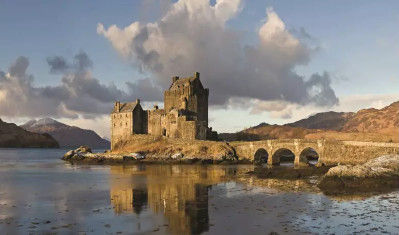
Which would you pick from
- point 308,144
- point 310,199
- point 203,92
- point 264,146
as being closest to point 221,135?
point 203,92

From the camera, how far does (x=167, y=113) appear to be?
247 ft

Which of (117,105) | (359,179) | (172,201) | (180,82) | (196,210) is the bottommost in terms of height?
(196,210)

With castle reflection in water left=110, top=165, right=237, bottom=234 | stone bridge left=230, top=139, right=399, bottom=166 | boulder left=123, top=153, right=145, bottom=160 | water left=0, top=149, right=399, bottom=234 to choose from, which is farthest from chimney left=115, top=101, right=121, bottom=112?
water left=0, top=149, right=399, bottom=234

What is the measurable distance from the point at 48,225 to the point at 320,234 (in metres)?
11.4

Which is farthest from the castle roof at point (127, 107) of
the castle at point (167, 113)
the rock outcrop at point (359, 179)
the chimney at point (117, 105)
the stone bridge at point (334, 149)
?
the rock outcrop at point (359, 179)

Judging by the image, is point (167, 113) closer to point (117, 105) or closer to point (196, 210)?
point (117, 105)

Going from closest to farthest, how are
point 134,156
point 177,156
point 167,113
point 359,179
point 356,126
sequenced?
point 359,179 < point 177,156 < point 134,156 < point 167,113 < point 356,126

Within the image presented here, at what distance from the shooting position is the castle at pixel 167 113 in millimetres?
73562

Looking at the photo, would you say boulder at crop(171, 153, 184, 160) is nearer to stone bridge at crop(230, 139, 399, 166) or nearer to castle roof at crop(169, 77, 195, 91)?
stone bridge at crop(230, 139, 399, 166)

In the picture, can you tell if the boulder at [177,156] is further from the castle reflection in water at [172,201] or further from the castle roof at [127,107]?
the castle reflection in water at [172,201]

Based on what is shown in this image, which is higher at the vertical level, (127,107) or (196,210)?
(127,107)

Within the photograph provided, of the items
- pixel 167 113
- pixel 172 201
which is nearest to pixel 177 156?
pixel 167 113

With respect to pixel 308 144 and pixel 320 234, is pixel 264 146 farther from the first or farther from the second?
pixel 320 234

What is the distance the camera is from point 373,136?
71.9 metres
